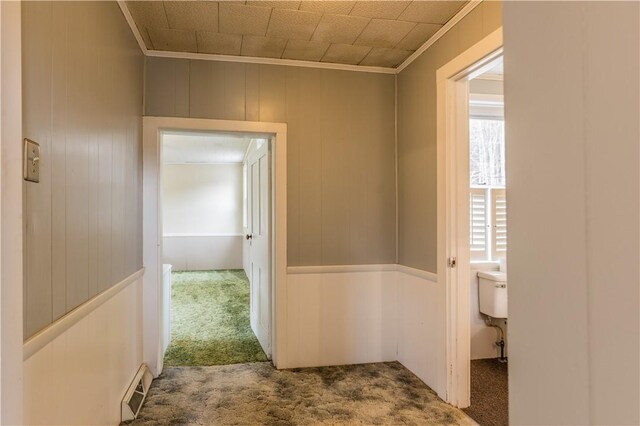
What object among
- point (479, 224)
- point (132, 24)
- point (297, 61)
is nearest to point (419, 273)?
point (479, 224)

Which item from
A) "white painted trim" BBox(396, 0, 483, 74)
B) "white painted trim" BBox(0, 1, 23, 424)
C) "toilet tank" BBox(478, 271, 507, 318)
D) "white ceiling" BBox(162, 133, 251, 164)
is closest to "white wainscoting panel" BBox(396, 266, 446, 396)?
"toilet tank" BBox(478, 271, 507, 318)

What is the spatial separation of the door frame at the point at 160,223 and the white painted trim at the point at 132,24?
0.49 metres

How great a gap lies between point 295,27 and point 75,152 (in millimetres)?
1565

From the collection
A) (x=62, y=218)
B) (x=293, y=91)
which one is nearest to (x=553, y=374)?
(x=62, y=218)

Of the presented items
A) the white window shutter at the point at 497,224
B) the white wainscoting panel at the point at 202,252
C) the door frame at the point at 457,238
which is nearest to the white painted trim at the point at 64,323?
the door frame at the point at 457,238

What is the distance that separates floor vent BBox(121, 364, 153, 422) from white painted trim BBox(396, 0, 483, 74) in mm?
2903

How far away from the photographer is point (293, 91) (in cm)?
291

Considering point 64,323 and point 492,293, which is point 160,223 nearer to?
point 64,323

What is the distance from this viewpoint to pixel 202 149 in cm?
663

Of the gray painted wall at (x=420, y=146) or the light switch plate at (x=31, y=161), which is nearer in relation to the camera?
the light switch plate at (x=31, y=161)

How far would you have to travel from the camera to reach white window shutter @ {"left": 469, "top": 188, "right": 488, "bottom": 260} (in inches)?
121

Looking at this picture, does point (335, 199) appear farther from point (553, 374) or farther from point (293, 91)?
point (553, 374)

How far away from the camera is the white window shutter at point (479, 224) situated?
10.1 ft

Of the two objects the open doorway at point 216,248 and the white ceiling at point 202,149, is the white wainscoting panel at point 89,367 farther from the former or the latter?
the white ceiling at point 202,149
